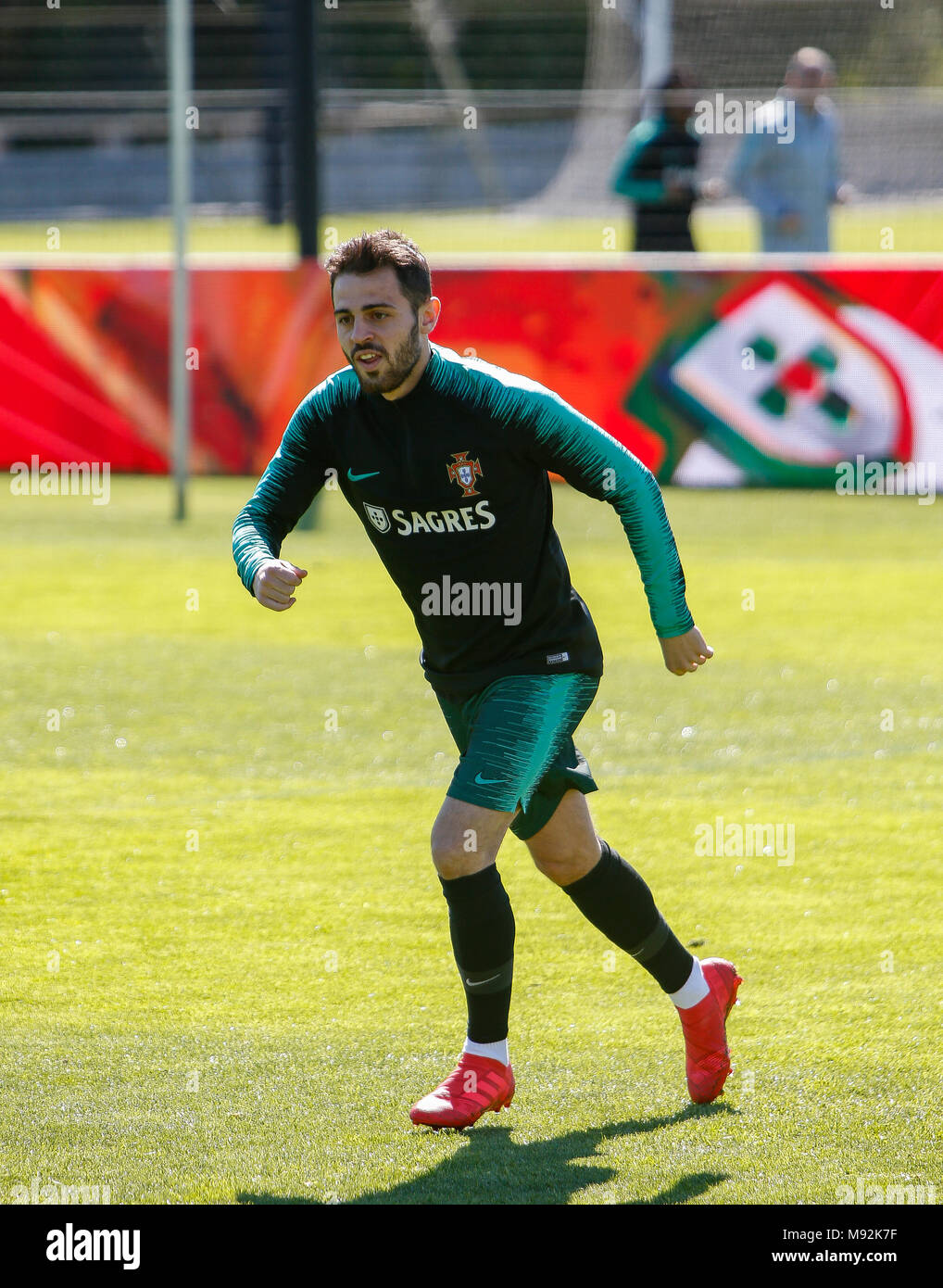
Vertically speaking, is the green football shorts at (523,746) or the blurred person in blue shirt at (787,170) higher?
the blurred person in blue shirt at (787,170)

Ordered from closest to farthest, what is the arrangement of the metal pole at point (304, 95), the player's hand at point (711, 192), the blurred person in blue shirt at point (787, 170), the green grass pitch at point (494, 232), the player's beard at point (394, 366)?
the player's beard at point (394, 366) → the metal pole at point (304, 95) → the player's hand at point (711, 192) → the blurred person in blue shirt at point (787, 170) → the green grass pitch at point (494, 232)

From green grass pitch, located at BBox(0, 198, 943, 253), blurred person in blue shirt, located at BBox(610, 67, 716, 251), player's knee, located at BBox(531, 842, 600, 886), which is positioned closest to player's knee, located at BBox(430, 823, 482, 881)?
player's knee, located at BBox(531, 842, 600, 886)

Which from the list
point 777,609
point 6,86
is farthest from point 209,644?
point 6,86

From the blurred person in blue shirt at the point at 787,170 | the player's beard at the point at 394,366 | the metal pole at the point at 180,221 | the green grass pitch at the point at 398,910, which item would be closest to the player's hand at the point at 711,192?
the blurred person in blue shirt at the point at 787,170

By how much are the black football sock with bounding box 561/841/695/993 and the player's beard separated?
3.81 ft

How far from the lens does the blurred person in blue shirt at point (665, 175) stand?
14.7m

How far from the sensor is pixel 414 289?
3.99 meters

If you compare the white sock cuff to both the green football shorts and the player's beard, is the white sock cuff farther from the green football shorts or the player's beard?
the player's beard

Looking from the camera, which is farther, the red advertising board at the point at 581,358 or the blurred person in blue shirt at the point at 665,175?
the blurred person in blue shirt at the point at 665,175

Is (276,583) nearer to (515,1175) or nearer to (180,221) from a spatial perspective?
(515,1175)

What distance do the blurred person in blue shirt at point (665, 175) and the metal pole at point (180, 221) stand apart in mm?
3671

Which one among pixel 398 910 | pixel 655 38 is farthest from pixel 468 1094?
pixel 655 38

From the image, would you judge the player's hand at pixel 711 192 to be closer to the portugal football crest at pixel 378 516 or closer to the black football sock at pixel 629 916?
the portugal football crest at pixel 378 516

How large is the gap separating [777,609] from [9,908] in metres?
5.64
